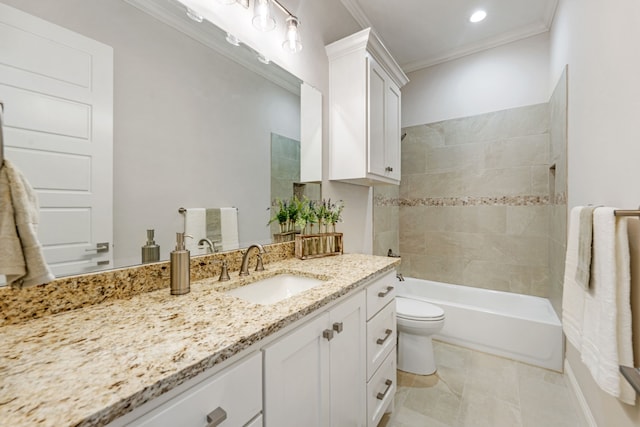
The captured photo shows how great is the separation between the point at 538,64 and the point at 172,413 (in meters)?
3.61

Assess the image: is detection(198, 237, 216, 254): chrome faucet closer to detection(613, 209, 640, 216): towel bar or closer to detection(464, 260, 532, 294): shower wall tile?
detection(613, 209, 640, 216): towel bar

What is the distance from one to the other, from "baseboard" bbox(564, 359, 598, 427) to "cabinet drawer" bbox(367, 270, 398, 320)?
46.4 inches

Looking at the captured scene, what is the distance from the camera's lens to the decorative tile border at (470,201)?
255 centimetres

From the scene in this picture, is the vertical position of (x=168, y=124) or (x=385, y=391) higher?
(x=168, y=124)

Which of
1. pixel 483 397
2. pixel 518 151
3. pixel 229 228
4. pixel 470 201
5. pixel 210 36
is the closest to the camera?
pixel 210 36

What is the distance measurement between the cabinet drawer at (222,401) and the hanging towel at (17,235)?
34cm

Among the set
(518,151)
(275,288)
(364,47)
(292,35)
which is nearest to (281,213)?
(275,288)

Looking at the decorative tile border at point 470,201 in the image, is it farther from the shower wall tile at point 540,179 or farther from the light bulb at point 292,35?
the light bulb at point 292,35

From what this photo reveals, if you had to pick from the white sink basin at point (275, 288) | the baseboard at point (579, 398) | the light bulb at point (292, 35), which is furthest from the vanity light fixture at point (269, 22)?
the baseboard at point (579, 398)

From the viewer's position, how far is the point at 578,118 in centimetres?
166

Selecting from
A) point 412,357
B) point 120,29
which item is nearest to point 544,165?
point 412,357

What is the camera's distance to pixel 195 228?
1.20m

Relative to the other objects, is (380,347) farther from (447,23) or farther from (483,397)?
(447,23)

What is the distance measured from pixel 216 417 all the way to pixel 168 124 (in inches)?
40.6
